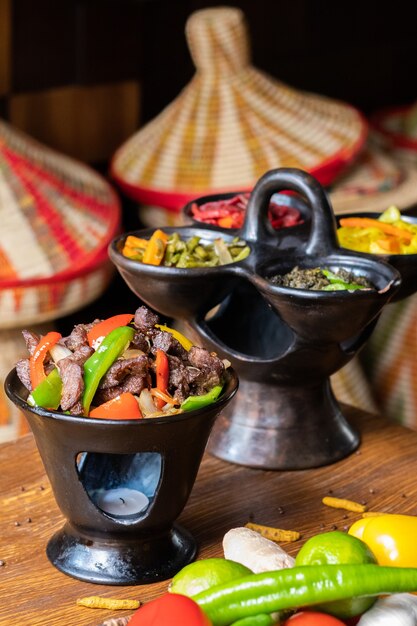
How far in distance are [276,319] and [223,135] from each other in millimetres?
1110

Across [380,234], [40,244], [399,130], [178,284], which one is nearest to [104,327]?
[178,284]

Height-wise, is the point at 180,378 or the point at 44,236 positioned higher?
the point at 180,378

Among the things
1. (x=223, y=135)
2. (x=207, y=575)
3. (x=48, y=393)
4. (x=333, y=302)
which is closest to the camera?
(x=207, y=575)

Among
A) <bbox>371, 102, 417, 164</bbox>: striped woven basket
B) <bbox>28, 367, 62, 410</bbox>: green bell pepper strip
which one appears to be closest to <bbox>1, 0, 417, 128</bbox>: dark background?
<bbox>371, 102, 417, 164</bbox>: striped woven basket

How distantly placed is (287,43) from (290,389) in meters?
2.38

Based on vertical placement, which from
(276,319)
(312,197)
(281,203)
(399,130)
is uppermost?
(312,197)

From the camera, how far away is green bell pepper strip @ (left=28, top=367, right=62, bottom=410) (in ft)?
3.87

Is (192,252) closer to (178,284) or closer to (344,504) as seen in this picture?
(178,284)

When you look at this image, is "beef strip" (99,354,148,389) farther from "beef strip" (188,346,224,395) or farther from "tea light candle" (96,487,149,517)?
"tea light candle" (96,487,149,517)

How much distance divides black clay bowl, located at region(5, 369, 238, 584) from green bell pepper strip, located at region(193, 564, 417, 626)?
0.71 feet

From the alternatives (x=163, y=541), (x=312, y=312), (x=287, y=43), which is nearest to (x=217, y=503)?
(x=163, y=541)

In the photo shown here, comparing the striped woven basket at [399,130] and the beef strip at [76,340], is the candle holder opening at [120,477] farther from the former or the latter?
the striped woven basket at [399,130]

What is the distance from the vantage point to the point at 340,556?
1.08 metres

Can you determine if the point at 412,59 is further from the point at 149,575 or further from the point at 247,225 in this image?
the point at 149,575
